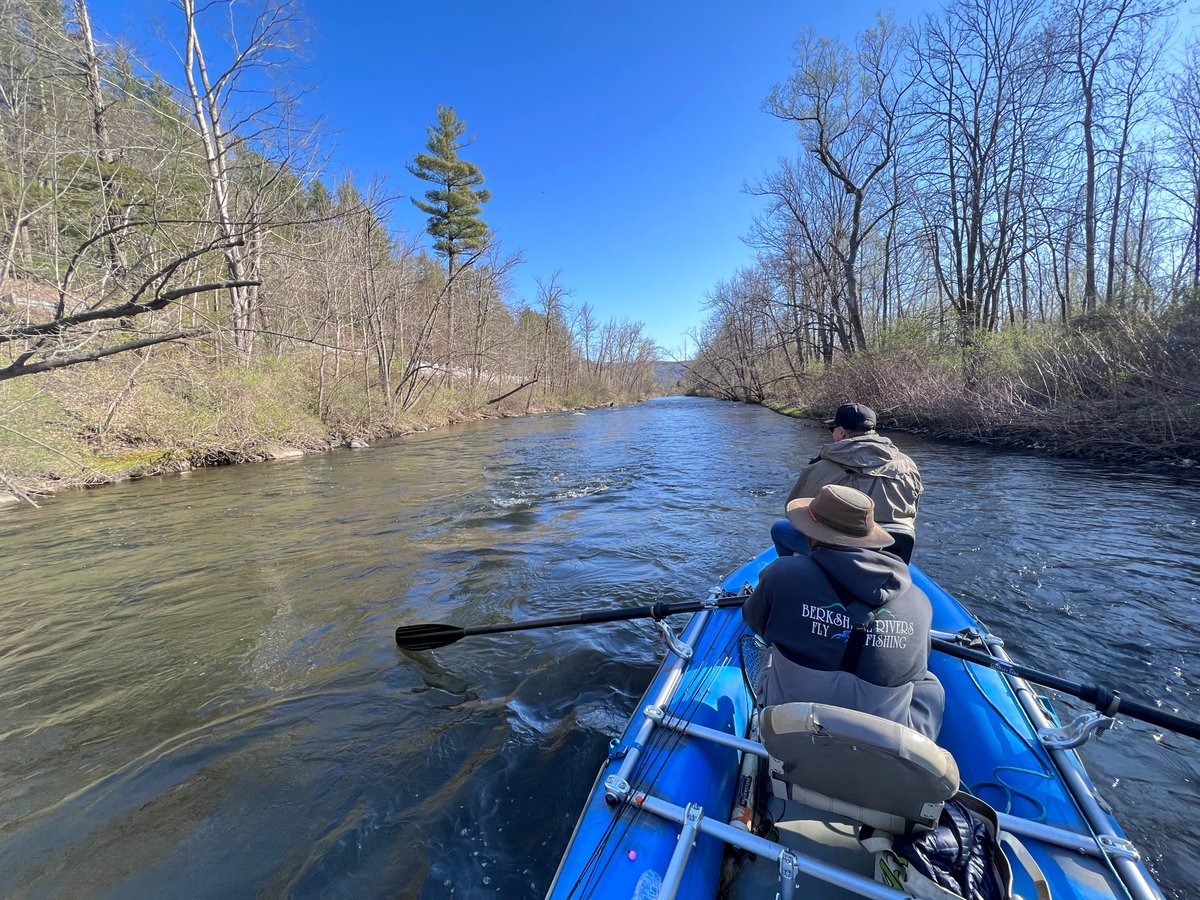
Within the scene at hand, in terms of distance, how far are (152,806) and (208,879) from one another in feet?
2.41

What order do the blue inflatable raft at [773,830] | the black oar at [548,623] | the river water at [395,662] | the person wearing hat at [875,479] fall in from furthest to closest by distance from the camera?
the person wearing hat at [875,479]
the black oar at [548,623]
the river water at [395,662]
the blue inflatable raft at [773,830]

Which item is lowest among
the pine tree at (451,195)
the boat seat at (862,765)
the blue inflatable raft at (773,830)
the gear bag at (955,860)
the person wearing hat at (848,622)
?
the blue inflatable raft at (773,830)

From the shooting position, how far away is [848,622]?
1.81 m

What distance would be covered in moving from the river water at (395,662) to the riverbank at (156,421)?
43.0 inches

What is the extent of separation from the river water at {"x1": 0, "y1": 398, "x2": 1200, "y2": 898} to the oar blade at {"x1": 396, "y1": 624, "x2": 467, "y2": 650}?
201mm

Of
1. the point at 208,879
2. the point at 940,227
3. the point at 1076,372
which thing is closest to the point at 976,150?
the point at 940,227

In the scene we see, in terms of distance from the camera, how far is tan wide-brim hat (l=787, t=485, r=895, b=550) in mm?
1929

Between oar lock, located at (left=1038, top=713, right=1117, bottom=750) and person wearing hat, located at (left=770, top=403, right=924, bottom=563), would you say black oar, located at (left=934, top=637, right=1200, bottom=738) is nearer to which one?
oar lock, located at (left=1038, top=713, right=1117, bottom=750)

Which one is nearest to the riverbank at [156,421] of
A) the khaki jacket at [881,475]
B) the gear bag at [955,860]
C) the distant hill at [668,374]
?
the gear bag at [955,860]

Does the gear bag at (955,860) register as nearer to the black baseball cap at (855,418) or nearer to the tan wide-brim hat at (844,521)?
the tan wide-brim hat at (844,521)

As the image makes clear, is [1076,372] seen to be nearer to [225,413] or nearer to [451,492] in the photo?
[451,492]

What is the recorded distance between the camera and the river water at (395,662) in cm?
239

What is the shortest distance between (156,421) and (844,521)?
14527 mm

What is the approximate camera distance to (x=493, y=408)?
30250 mm
